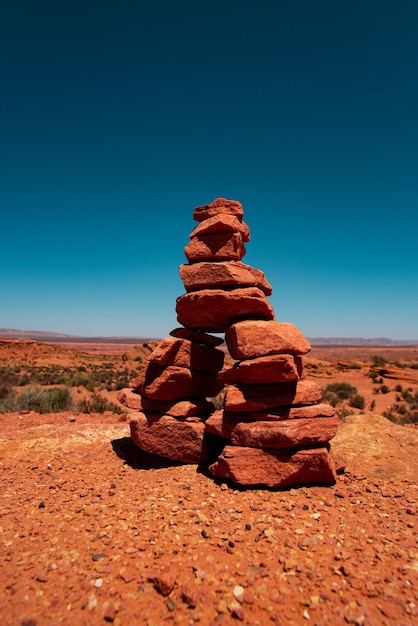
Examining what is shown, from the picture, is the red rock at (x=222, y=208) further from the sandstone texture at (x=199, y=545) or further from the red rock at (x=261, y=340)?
the sandstone texture at (x=199, y=545)

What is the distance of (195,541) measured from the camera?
4812mm

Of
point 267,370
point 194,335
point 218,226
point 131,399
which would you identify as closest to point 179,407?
point 131,399

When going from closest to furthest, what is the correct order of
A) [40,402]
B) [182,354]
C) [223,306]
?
[223,306]
[182,354]
[40,402]

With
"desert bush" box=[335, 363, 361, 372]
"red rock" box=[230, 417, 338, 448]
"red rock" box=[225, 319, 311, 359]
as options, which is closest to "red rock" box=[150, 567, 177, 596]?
"red rock" box=[230, 417, 338, 448]

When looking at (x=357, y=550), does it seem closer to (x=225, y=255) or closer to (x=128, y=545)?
(x=128, y=545)

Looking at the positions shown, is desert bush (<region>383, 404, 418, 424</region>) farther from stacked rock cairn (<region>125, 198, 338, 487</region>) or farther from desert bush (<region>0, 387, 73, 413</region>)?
desert bush (<region>0, 387, 73, 413</region>)

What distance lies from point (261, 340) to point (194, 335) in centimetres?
204

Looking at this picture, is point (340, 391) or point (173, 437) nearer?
point (173, 437)

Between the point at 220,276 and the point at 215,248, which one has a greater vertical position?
the point at 215,248

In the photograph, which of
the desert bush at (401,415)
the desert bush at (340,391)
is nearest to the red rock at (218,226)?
the desert bush at (401,415)

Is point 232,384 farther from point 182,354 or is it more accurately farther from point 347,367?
point 347,367

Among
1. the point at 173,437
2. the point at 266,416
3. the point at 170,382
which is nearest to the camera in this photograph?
the point at 266,416

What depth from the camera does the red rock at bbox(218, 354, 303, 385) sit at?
6703 mm

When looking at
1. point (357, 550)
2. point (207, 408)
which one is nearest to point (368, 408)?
point (207, 408)
